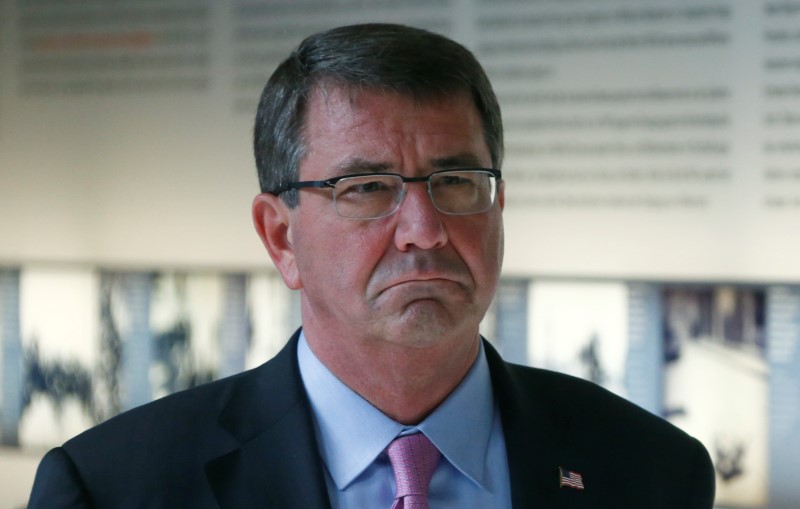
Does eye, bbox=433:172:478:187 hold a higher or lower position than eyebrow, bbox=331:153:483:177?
lower

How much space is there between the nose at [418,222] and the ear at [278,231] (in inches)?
11.7

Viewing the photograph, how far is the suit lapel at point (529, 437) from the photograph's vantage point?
1.74 meters

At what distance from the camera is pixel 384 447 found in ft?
5.62

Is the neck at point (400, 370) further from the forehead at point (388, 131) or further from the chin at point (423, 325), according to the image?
the forehead at point (388, 131)

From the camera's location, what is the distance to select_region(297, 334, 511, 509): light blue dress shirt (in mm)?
1710

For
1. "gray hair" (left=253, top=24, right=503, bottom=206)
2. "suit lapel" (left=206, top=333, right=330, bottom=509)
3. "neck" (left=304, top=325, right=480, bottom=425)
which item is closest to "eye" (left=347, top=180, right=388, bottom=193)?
"gray hair" (left=253, top=24, right=503, bottom=206)

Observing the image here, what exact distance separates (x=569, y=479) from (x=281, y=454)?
1.75ft

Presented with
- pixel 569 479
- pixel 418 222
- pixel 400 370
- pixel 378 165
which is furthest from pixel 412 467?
pixel 378 165

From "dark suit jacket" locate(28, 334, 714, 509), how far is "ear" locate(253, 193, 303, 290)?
148 millimetres

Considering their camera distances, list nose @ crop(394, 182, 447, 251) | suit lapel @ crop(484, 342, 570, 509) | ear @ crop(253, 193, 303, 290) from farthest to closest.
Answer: ear @ crop(253, 193, 303, 290), suit lapel @ crop(484, 342, 570, 509), nose @ crop(394, 182, 447, 251)

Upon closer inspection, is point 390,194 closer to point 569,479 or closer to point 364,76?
point 364,76

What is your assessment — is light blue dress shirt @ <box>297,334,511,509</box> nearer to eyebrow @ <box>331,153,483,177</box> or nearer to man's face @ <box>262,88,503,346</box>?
man's face @ <box>262,88,503,346</box>

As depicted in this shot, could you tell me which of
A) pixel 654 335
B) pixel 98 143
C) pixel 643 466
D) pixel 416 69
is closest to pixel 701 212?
pixel 654 335

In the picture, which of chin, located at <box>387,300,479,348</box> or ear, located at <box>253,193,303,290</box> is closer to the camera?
chin, located at <box>387,300,479,348</box>
